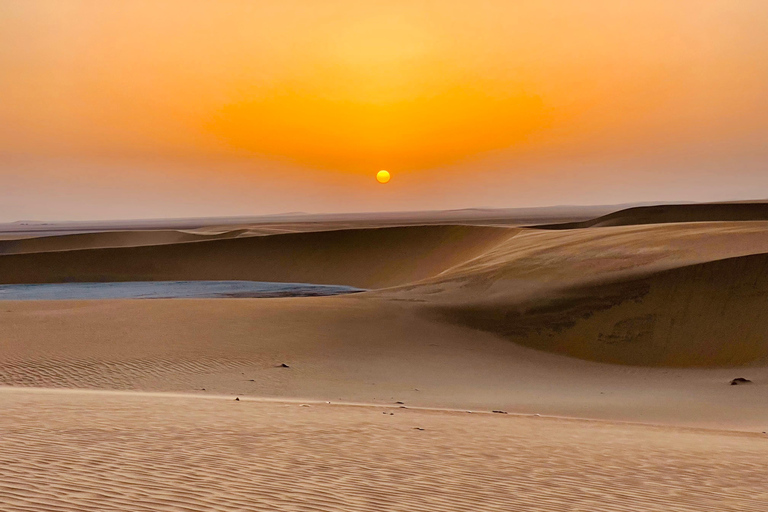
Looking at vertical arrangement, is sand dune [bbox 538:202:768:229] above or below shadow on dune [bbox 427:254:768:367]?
above

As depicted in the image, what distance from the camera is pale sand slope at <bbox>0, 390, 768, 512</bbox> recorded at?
17.8 ft

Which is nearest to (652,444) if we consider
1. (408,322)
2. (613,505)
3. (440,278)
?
(613,505)

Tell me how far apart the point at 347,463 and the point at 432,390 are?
8.58 m

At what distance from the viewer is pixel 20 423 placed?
8.41m

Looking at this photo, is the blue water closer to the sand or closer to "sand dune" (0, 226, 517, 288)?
"sand dune" (0, 226, 517, 288)

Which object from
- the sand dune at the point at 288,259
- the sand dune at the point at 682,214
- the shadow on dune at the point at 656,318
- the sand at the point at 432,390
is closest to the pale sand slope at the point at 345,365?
the sand at the point at 432,390

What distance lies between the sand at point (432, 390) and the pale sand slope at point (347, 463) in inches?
1.4

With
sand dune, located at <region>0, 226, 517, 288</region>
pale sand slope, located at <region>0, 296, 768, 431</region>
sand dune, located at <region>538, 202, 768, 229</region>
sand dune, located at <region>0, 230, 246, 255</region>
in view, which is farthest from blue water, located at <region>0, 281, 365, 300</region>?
sand dune, located at <region>538, 202, 768, 229</region>

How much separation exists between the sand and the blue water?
29.1 feet

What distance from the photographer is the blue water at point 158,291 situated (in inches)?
1426

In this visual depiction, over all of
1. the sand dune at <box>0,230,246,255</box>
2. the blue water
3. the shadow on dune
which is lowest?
the blue water

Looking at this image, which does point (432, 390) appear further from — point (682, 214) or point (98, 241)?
point (98, 241)

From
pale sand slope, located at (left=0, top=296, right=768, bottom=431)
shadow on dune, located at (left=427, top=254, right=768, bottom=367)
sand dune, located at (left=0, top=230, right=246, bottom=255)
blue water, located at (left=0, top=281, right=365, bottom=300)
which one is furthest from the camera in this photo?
sand dune, located at (left=0, top=230, right=246, bottom=255)

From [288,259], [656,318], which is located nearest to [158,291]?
[288,259]
